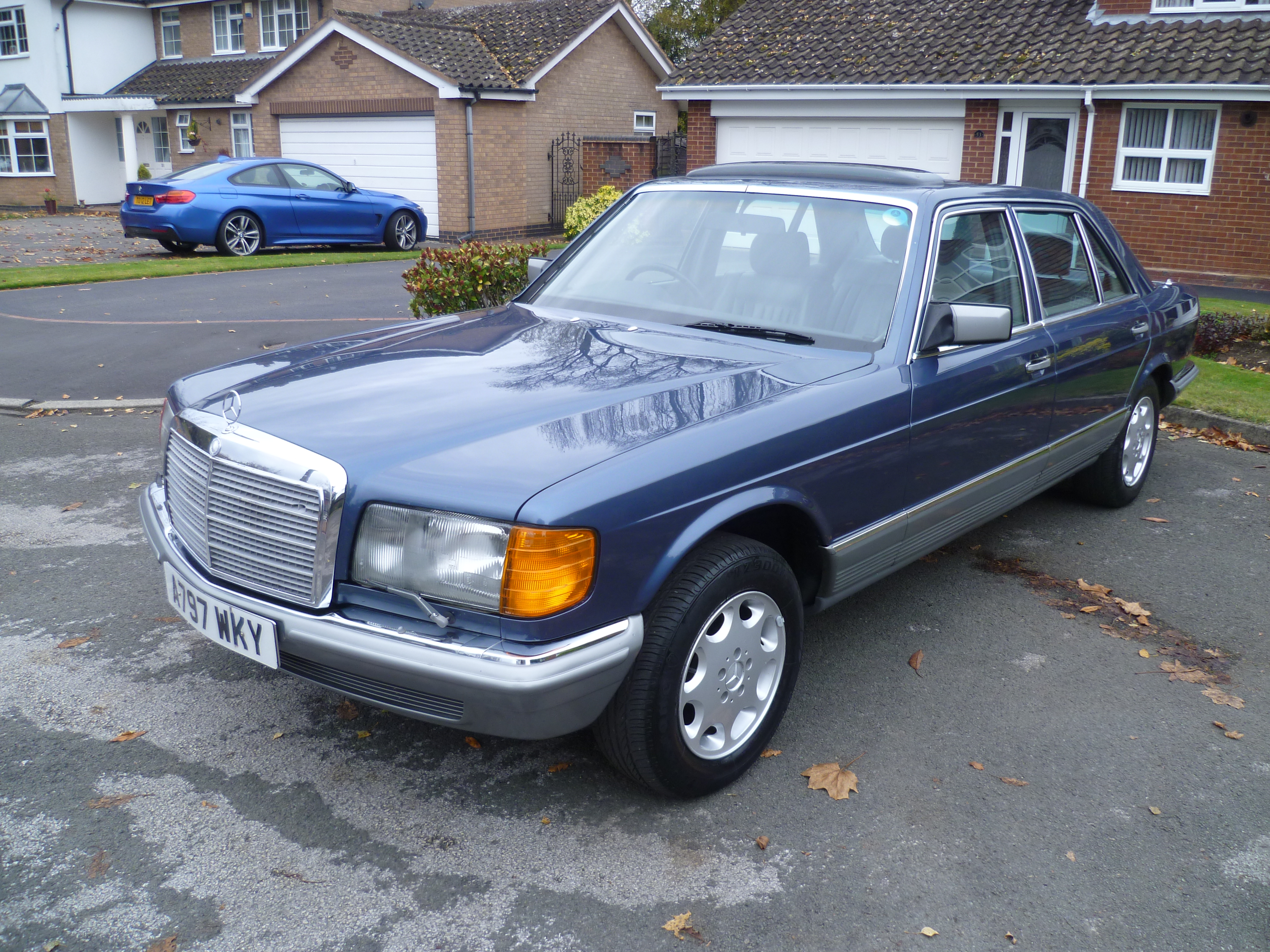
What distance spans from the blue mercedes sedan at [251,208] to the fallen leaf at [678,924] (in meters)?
16.5

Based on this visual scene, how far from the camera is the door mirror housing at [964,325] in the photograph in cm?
373

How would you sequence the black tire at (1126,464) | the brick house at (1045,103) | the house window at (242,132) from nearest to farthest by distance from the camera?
the black tire at (1126,464)
the brick house at (1045,103)
the house window at (242,132)

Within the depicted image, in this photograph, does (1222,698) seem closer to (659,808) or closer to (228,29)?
(659,808)

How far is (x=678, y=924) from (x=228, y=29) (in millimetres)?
33353

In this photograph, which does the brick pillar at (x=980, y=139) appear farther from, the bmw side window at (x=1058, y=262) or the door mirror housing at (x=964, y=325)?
the door mirror housing at (x=964, y=325)

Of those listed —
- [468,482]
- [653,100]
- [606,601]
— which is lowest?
[606,601]

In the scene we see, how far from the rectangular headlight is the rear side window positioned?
16.1m

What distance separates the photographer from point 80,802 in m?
3.13

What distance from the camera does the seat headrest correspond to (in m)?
4.06

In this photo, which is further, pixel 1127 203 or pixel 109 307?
pixel 1127 203

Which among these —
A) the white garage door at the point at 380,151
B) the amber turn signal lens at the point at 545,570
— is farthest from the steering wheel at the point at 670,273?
the white garage door at the point at 380,151

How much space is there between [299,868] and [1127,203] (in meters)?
17.3

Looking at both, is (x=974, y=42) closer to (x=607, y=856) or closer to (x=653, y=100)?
(x=653, y=100)

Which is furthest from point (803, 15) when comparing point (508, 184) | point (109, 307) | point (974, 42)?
point (109, 307)
